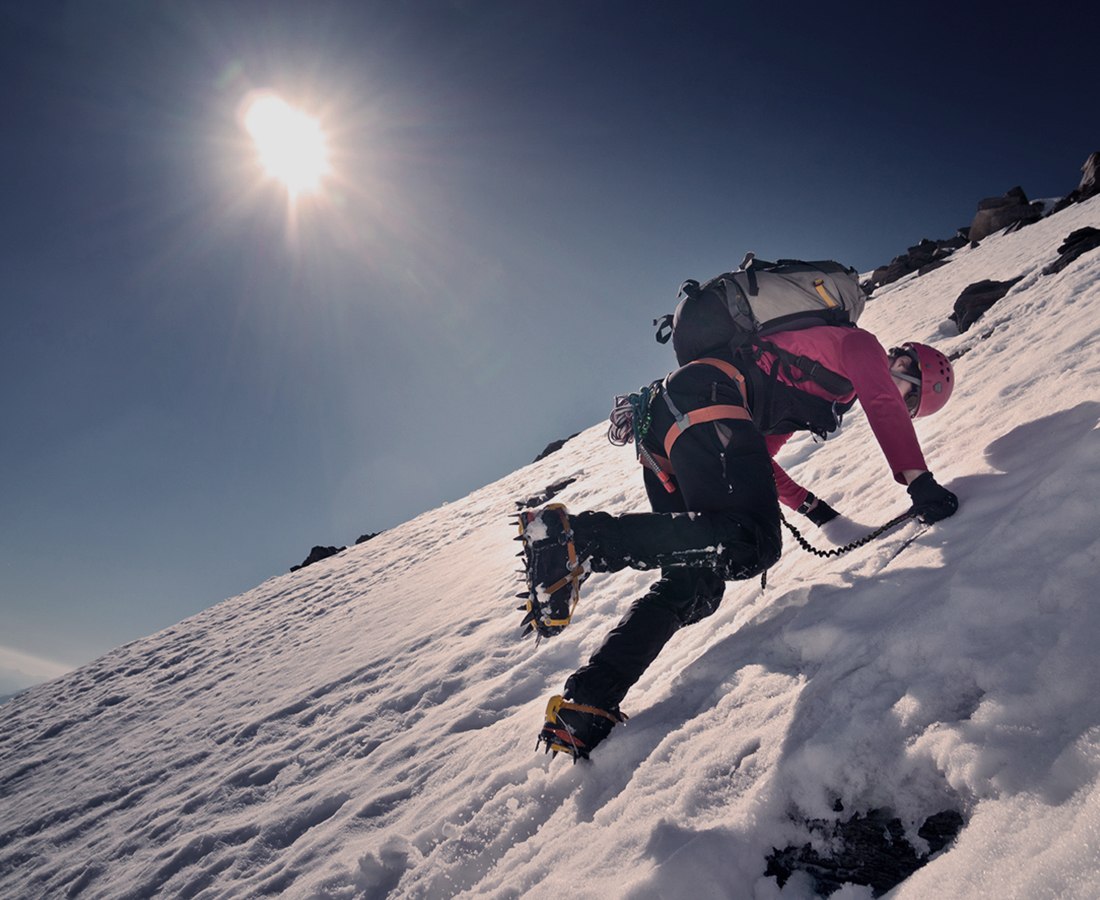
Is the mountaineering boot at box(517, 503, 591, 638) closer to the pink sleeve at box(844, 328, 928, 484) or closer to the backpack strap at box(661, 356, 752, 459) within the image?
the backpack strap at box(661, 356, 752, 459)

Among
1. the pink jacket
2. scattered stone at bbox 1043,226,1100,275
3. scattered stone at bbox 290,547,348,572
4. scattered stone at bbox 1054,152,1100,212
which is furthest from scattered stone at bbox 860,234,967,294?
scattered stone at bbox 290,547,348,572

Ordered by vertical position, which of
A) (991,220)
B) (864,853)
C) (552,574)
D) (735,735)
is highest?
(991,220)

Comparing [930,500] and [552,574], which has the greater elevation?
[552,574]

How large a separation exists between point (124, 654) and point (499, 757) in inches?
590

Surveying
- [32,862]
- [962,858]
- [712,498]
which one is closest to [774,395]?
[712,498]

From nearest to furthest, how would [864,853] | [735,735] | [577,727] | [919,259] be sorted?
1. [864,853]
2. [735,735]
3. [577,727]
4. [919,259]

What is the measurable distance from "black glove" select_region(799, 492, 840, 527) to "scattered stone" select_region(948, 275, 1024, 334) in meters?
6.01

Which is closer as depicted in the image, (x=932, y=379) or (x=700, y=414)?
(x=700, y=414)

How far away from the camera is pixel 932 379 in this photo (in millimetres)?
2982

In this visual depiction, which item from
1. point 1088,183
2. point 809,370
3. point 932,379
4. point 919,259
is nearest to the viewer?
point 809,370

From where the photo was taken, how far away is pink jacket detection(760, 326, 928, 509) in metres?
2.43

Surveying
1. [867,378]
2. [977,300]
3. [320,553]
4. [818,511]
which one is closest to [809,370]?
[867,378]

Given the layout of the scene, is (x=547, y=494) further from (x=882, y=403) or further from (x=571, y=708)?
(x=571, y=708)

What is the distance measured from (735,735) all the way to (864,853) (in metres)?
0.56
